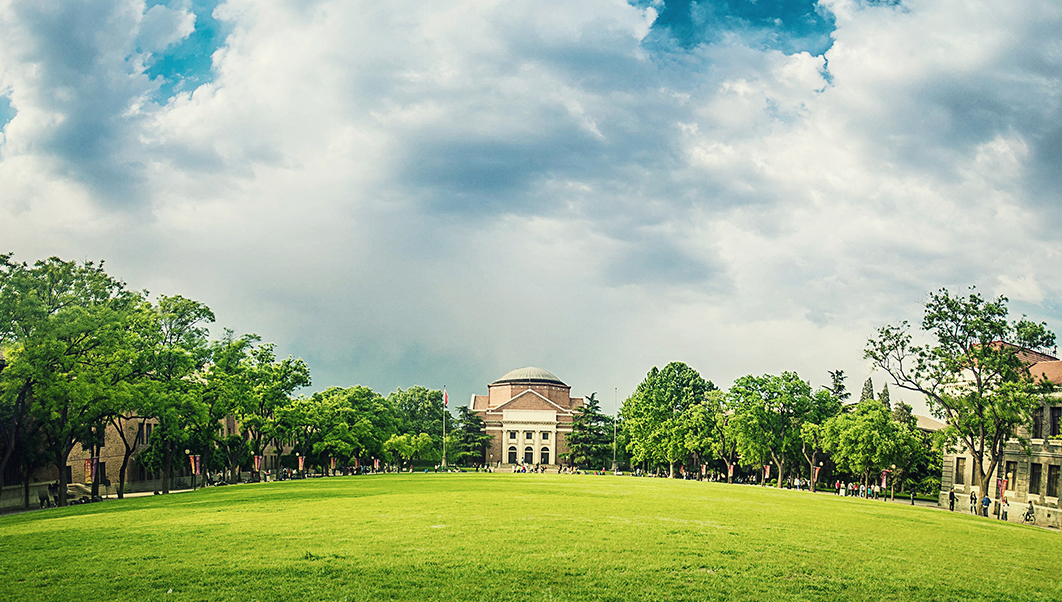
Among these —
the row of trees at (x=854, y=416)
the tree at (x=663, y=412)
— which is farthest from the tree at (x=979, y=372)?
the tree at (x=663, y=412)

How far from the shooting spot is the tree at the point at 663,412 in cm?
8088

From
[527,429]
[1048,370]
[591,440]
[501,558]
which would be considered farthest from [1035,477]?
Answer: [527,429]

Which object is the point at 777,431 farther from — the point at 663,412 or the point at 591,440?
the point at 591,440

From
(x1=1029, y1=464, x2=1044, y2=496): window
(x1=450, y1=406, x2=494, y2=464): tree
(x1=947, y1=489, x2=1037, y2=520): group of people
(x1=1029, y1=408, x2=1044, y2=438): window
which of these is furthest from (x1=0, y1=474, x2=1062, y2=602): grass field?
(x1=450, y1=406, x2=494, y2=464): tree

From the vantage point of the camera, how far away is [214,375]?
4975 cm

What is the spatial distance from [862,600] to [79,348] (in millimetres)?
34471

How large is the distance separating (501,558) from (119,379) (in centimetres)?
3064

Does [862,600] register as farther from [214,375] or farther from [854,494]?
[854,494]

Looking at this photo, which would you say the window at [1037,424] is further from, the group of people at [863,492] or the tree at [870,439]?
the group of people at [863,492]

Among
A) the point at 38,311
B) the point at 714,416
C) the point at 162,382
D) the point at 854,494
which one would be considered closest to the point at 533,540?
the point at 38,311

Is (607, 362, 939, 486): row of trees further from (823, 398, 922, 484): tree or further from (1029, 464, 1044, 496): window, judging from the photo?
(1029, 464, 1044, 496): window

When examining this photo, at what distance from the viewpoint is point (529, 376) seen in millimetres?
143125

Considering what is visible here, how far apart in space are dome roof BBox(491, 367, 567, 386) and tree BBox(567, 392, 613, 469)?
72.9 feet

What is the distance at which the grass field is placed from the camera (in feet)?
41.0
